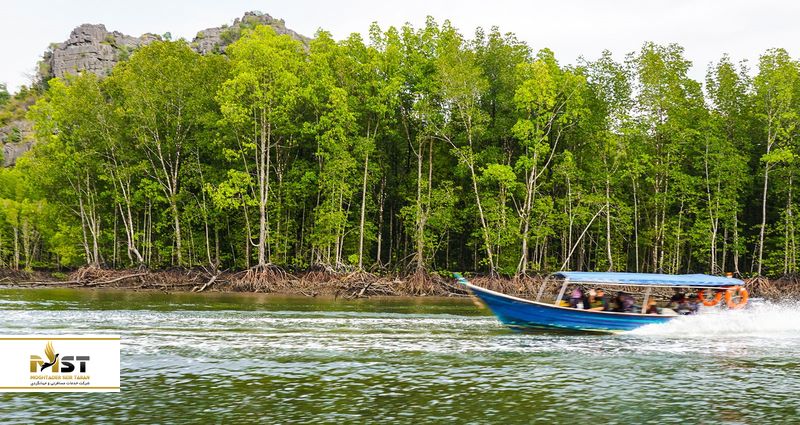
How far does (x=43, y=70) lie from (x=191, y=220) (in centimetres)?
9958

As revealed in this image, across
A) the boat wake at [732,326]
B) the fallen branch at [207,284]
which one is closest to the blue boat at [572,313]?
the boat wake at [732,326]

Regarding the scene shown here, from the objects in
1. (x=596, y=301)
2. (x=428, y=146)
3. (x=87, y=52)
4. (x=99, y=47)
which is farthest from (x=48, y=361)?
(x=99, y=47)

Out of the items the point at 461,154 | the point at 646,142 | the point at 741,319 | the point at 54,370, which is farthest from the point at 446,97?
the point at 54,370

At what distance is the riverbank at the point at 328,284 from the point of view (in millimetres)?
39312

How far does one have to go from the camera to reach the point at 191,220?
165ft

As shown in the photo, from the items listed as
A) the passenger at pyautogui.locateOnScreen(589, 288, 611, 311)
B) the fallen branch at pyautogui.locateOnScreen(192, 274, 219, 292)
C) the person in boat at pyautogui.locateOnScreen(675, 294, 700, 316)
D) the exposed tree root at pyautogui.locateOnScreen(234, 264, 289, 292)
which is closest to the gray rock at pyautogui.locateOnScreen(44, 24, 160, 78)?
the fallen branch at pyautogui.locateOnScreen(192, 274, 219, 292)

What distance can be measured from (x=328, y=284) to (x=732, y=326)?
2232 cm

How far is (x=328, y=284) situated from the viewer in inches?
1561

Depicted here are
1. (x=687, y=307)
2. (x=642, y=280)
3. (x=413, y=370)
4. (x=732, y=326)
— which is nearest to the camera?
(x=413, y=370)

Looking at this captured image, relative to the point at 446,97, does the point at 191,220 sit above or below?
below

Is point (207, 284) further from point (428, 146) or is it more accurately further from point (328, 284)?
point (428, 146)

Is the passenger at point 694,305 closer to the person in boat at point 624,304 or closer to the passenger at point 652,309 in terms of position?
the passenger at point 652,309

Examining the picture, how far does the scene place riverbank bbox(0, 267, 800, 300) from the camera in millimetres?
39312

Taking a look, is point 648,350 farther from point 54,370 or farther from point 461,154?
point 461,154
